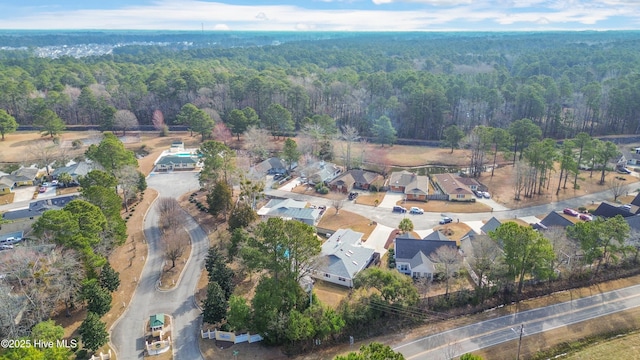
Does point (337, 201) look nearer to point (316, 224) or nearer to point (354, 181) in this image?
point (316, 224)

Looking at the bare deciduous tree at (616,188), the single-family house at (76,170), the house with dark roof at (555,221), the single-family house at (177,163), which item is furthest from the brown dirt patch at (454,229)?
the single-family house at (76,170)

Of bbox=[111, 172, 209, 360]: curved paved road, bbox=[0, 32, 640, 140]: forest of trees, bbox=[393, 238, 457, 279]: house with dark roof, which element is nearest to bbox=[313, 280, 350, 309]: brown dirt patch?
bbox=[393, 238, 457, 279]: house with dark roof

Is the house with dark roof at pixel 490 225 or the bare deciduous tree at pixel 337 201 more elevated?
the house with dark roof at pixel 490 225

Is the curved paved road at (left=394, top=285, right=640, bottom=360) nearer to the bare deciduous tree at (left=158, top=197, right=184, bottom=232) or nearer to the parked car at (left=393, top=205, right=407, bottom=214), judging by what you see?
the parked car at (left=393, top=205, right=407, bottom=214)

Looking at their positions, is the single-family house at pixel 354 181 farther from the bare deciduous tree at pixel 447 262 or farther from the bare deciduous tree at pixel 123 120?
the bare deciduous tree at pixel 123 120

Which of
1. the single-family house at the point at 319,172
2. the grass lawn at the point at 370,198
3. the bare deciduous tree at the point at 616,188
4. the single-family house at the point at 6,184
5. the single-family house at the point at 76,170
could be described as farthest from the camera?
the single-family house at the point at 319,172

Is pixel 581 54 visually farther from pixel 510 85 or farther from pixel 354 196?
pixel 354 196
